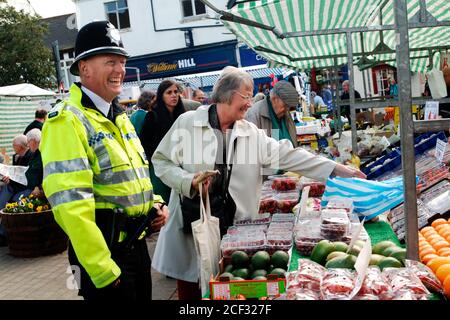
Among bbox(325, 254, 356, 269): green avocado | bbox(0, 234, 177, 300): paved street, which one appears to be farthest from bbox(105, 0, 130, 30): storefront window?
bbox(325, 254, 356, 269): green avocado

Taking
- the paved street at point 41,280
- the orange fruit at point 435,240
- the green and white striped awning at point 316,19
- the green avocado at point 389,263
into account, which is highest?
the green and white striped awning at point 316,19

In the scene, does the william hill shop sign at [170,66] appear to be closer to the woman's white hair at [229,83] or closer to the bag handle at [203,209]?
the woman's white hair at [229,83]

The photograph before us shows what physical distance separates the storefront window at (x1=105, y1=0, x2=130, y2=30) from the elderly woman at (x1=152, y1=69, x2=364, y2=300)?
76.5 ft

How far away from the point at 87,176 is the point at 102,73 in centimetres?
56

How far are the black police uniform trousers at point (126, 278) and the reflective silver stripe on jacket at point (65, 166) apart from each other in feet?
1.52

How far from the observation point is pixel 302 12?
4.69 meters

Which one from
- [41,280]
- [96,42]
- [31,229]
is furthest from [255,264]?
[31,229]

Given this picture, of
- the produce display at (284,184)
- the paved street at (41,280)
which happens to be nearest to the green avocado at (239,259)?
the produce display at (284,184)

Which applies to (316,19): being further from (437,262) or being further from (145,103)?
(437,262)

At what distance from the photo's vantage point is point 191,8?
76.9 ft

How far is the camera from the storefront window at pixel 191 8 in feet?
76.3

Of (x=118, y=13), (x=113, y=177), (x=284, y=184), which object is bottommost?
(x=284, y=184)

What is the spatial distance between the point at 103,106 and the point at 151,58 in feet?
76.6
